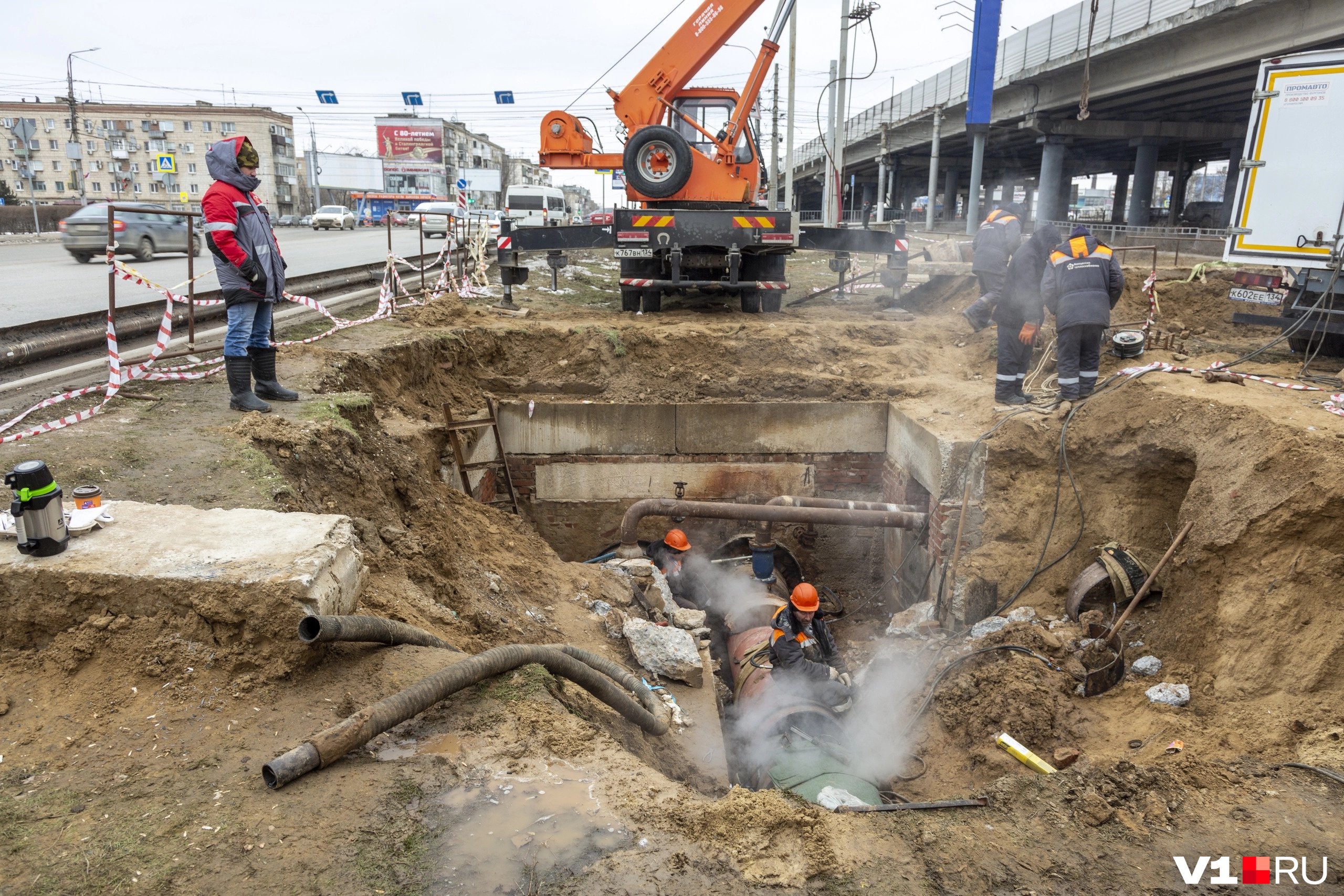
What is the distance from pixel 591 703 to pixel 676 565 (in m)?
4.35

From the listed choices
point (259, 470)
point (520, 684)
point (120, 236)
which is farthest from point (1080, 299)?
point (120, 236)

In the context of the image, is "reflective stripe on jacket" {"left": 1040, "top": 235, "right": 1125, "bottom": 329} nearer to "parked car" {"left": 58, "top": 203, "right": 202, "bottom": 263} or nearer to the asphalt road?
the asphalt road

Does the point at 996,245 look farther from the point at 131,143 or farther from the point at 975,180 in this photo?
the point at 131,143

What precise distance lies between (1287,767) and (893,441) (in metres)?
5.33

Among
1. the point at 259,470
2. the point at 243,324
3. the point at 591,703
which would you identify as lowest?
the point at 591,703

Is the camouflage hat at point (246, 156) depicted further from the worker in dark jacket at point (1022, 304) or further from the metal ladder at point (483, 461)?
the worker in dark jacket at point (1022, 304)

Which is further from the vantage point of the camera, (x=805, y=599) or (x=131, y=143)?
(x=131, y=143)

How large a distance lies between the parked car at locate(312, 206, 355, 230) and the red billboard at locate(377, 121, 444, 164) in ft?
104

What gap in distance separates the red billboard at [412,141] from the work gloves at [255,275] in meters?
70.0

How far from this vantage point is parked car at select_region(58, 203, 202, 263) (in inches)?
565

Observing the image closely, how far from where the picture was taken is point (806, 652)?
5.78 m

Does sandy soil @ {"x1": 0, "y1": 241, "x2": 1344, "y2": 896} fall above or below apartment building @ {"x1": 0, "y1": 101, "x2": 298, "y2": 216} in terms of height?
below

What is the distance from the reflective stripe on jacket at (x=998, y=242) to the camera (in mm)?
8008

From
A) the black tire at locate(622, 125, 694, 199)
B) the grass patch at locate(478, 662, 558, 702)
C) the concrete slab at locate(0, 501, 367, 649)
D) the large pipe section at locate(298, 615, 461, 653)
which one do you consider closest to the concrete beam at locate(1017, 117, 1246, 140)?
the black tire at locate(622, 125, 694, 199)
